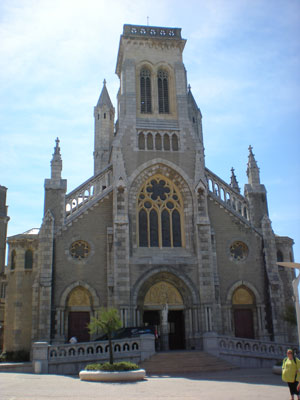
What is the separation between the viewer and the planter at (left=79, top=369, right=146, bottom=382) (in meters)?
19.6

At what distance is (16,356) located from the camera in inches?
1150

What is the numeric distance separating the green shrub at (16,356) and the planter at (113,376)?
10659 millimetres

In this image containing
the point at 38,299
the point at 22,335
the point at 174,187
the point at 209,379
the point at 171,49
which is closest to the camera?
the point at 209,379

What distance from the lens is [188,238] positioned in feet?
104

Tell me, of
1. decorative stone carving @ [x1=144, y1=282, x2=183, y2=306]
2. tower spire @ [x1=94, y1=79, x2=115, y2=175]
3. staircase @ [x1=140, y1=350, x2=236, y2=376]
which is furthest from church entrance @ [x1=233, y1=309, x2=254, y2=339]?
tower spire @ [x1=94, y1=79, x2=115, y2=175]

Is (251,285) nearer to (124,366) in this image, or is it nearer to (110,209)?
(110,209)

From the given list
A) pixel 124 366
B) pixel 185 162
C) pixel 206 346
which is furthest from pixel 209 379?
pixel 185 162

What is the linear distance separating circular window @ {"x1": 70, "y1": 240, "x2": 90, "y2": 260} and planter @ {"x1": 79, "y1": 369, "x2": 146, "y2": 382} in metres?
10.9

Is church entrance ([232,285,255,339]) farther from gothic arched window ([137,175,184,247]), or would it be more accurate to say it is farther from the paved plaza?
the paved plaza

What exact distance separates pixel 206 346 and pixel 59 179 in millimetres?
14955

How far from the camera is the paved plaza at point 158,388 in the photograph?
14698 millimetres

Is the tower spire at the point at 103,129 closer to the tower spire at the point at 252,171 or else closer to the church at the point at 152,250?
the church at the point at 152,250

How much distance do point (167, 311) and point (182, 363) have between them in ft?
20.1

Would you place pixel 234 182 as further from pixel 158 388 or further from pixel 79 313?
pixel 158 388
